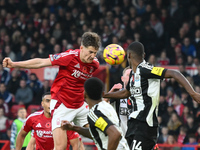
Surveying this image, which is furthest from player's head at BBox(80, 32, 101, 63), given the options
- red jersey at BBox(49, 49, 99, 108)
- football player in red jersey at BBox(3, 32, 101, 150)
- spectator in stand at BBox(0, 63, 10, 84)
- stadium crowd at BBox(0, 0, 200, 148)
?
spectator in stand at BBox(0, 63, 10, 84)

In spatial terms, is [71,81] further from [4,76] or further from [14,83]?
[4,76]

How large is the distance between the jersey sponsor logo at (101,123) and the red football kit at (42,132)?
3.00m

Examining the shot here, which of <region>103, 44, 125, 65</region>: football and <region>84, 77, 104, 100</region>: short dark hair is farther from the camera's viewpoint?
<region>103, 44, 125, 65</region>: football

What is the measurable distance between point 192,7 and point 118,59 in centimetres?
849

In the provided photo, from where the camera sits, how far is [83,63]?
6.89 metres

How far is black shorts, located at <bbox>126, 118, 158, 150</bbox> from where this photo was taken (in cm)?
593

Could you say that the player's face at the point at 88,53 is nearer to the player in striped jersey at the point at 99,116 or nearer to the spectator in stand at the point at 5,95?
the player in striped jersey at the point at 99,116

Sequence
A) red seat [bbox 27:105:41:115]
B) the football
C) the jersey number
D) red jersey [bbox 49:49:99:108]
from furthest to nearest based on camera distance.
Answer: red seat [bbox 27:105:41:115] → the football → red jersey [bbox 49:49:99:108] → the jersey number

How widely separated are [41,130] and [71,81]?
183 cm

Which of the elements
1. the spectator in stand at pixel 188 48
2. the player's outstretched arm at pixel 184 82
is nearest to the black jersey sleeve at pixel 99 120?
the player's outstretched arm at pixel 184 82

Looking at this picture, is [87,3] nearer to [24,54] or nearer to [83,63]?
[24,54]

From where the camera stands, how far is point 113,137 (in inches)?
197

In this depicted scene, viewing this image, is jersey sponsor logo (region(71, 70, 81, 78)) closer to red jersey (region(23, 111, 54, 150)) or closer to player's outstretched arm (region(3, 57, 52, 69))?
player's outstretched arm (region(3, 57, 52, 69))

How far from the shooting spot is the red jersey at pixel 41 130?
27.1 feet
